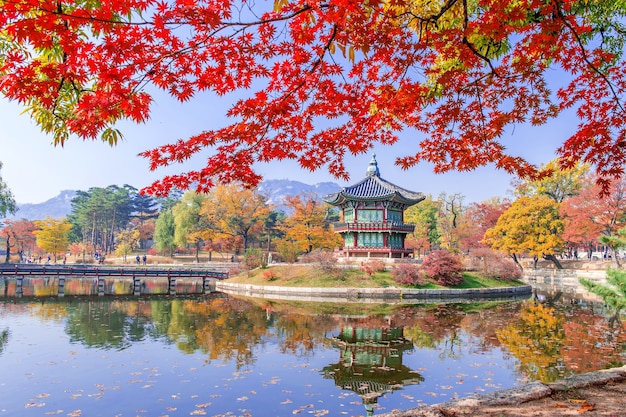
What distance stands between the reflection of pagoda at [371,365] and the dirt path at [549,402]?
271 cm

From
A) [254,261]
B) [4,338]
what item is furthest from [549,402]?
[254,261]

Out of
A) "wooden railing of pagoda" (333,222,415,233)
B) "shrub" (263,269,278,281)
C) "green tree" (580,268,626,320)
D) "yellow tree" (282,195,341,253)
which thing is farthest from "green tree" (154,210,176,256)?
"green tree" (580,268,626,320)

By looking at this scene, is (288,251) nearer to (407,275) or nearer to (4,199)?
(407,275)

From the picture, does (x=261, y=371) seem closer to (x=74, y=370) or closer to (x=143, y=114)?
(x=74, y=370)

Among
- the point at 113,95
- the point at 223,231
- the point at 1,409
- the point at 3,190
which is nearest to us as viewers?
the point at 113,95

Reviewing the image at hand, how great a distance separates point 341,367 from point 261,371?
1.84 m

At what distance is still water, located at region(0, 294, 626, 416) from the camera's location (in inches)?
293

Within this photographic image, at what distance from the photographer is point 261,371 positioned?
9.25 meters

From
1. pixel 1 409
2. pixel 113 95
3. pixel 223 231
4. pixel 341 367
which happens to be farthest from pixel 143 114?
pixel 223 231

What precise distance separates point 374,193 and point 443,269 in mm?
11406

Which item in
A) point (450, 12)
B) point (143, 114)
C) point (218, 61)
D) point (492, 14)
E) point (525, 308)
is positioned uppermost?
point (450, 12)

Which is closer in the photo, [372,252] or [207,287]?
[207,287]

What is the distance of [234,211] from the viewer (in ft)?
148

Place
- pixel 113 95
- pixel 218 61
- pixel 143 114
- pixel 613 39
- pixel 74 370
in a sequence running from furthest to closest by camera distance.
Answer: pixel 74 370
pixel 613 39
pixel 218 61
pixel 143 114
pixel 113 95
